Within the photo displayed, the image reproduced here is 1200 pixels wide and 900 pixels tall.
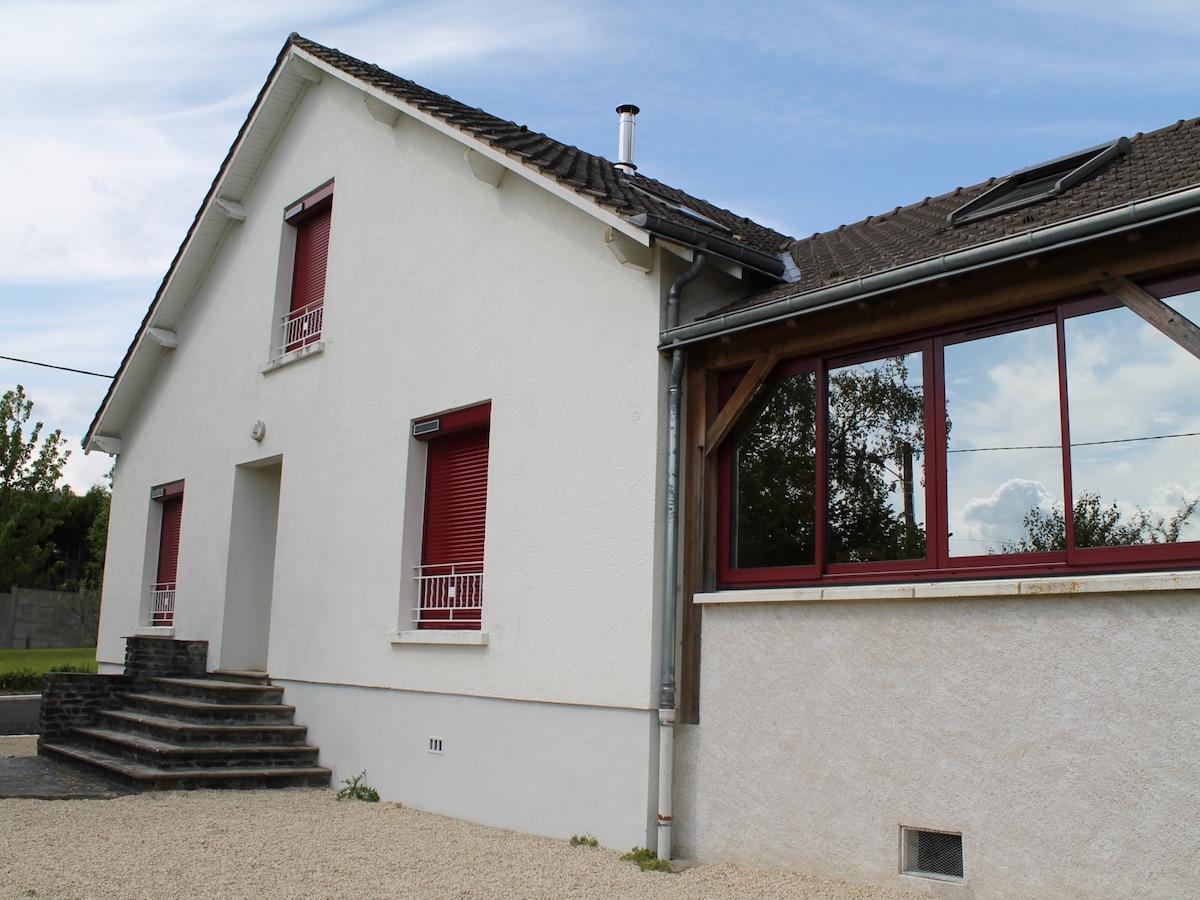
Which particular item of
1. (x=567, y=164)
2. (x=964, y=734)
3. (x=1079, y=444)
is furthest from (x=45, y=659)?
(x=1079, y=444)

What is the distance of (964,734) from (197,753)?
698 cm

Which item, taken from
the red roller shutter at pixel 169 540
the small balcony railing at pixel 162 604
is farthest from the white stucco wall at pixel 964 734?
the red roller shutter at pixel 169 540

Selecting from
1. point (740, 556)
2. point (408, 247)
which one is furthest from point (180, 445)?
point (740, 556)

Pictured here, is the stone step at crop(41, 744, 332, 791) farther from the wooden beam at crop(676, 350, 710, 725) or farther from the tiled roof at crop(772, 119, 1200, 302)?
the tiled roof at crop(772, 119, 1200, 302)

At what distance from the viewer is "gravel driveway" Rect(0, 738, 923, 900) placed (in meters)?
6.32

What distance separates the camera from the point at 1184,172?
6.00 meters

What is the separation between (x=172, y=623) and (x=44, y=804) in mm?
5652

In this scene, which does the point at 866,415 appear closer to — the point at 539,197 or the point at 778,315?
the point at 778,315

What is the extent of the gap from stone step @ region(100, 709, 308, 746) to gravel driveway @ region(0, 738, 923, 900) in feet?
3.53

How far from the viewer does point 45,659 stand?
97.8 ft

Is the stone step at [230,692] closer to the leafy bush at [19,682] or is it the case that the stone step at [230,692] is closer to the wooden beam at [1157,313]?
the wooden beam at [1157,313]

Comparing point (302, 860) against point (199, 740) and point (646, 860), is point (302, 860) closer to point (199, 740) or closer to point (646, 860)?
point (646, 860)

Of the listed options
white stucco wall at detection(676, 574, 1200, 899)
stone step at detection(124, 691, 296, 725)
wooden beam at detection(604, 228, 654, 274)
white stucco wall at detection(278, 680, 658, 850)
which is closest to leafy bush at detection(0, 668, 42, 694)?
stone step at detection(124, 691, 296, 725)

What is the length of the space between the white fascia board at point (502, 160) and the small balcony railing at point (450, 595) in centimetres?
315
